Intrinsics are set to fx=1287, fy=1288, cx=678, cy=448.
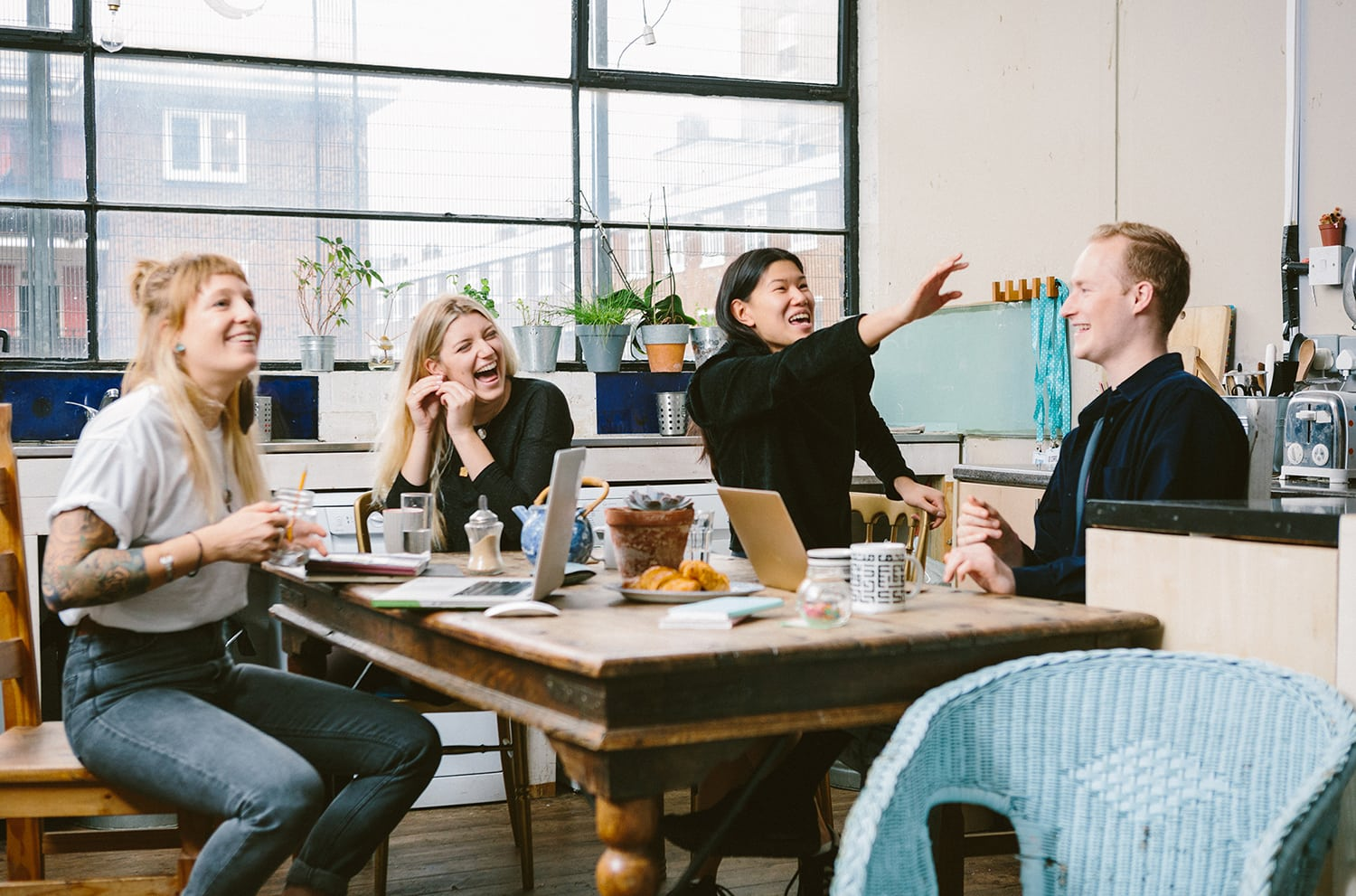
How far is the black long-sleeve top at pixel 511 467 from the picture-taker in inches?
114

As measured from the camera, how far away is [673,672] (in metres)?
1.43

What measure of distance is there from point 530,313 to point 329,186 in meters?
0.90

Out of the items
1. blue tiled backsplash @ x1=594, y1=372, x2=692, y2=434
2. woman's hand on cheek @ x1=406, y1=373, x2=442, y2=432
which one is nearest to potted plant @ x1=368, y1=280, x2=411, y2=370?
blue tiled backsplash @ x1=594, y1=372, x2=692, y2=434

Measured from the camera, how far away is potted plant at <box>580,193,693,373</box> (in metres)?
5.01

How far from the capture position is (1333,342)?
12.0 feet

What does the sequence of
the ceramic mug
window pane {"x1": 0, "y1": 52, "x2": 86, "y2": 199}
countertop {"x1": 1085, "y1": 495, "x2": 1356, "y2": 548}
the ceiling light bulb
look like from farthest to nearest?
window pane {"x1": 0, "y1": 52, "x2": 86, "y2": 199} → the ceiling light bulb → the ceramic mug → countertop {"x1": 1085, "y1": 495, "x2": 1356, "y2": 548}

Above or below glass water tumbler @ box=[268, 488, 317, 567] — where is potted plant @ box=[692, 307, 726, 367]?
above

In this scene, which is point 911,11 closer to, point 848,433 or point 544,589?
point 848,433

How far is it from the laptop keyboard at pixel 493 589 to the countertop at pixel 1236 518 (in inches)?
34.0

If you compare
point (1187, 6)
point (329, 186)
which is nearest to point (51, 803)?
point (329, 186)

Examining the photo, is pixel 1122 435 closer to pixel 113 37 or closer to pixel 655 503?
pixel 655 503

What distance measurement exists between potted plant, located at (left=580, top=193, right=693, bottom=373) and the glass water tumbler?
283cm

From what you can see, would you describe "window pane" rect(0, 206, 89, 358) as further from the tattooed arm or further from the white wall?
the white wall

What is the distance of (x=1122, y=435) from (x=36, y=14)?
4.09 m
